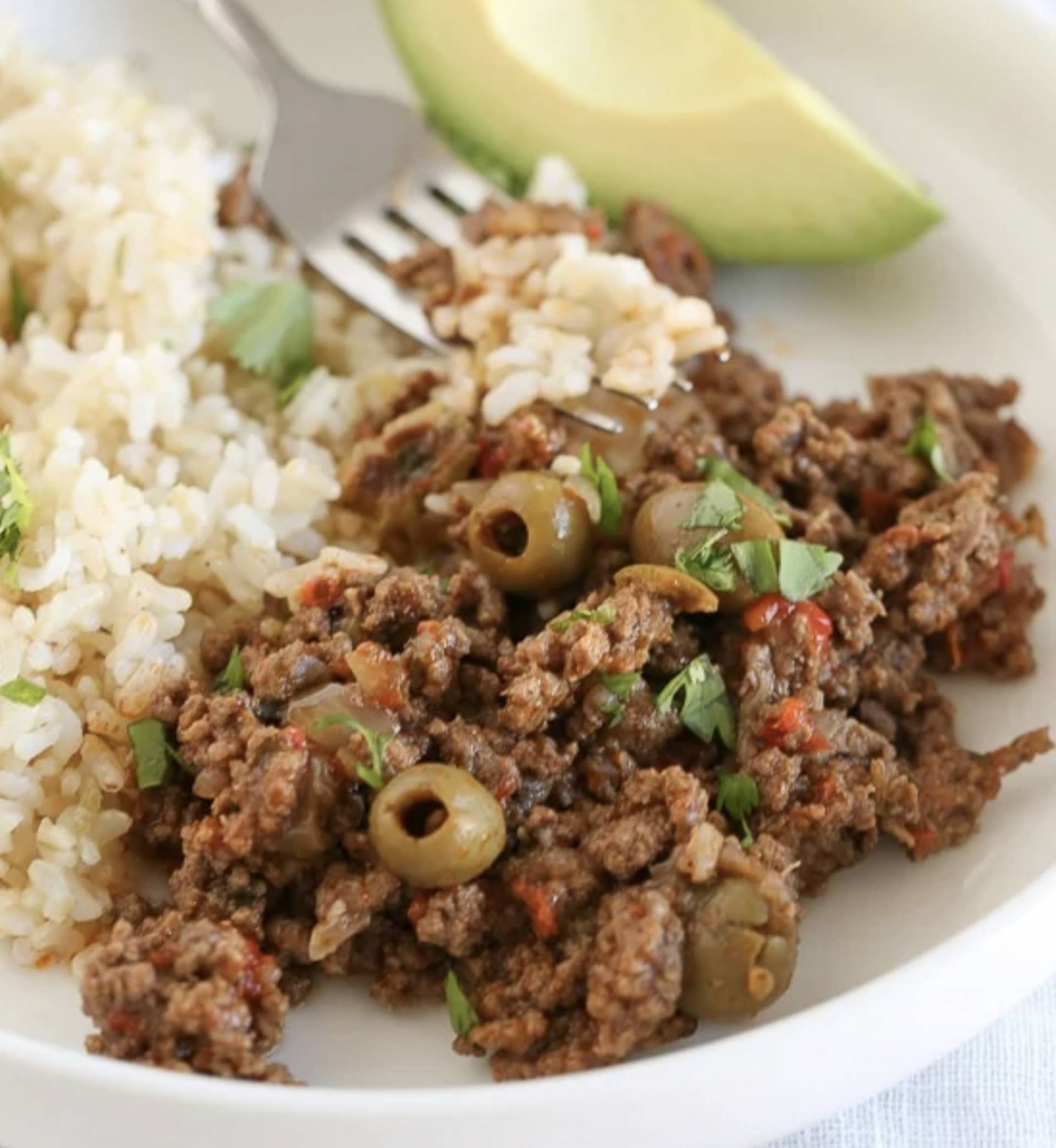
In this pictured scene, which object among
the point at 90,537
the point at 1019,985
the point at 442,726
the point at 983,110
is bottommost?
the point at 90,537

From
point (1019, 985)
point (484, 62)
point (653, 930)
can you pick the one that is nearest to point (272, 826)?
point (653, 930)

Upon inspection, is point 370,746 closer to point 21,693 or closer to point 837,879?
point 21,693

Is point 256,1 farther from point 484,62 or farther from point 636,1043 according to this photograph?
point 636,1043

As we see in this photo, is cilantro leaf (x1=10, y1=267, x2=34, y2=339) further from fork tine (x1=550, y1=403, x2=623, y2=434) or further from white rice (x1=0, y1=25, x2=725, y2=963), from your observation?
fork tine (x1=550, y1=403, x2=623, y2=434)

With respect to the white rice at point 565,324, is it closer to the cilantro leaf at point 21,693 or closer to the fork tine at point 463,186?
the fork tine at point 463,186

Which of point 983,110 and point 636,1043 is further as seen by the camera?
point 983,110

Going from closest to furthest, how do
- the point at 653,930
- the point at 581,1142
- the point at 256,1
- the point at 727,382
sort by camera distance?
1. the point at 581,1142
2. the point at 653,930
3. the point at 727,382
4. the point at 256,1
